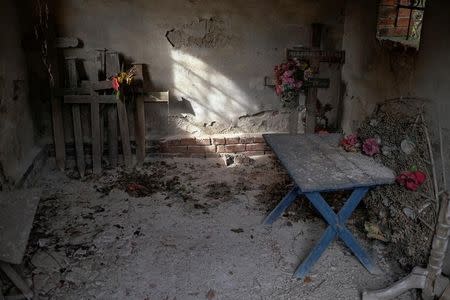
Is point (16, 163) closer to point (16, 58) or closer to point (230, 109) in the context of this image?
point (16, 58)

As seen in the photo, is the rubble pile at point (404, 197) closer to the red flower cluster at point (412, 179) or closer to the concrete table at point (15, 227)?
the red flower cluster at point (412, 179)

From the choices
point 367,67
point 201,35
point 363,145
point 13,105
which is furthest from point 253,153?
point 13,105

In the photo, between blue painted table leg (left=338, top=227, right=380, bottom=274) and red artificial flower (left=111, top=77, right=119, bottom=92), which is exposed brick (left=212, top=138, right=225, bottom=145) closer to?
red artificial flower (left=111, top=77, right=119, bottom=92)

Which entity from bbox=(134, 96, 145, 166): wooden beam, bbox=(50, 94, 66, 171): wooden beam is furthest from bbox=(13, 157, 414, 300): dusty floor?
bbox=(134, 96, 145, 166): wooden beam

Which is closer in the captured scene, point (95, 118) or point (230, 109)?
point (95, 118)

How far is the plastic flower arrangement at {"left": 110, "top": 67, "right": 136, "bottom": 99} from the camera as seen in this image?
441 centimetres

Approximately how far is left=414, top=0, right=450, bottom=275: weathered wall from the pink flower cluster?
1985 mm

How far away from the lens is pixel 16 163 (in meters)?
3.78

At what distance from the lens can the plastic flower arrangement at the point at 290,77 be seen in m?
4.80

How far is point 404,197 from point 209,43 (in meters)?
3.09

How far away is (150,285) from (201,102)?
281 centimetres

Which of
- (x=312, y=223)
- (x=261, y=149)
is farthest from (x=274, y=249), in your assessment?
(x=261, y=149)

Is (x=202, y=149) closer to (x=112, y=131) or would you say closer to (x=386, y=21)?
(x=112, y=131)

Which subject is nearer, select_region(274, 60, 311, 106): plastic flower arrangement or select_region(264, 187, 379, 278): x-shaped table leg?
select_region(264, 187, 379, 278): x-shaped table leg
